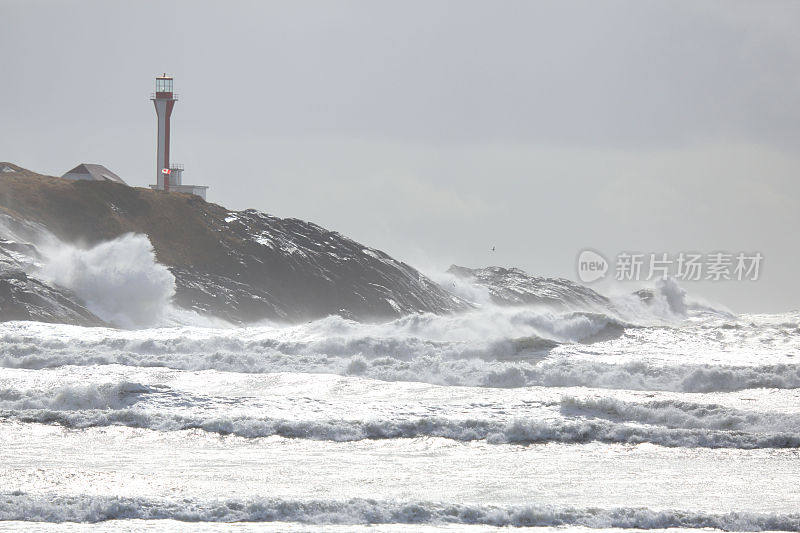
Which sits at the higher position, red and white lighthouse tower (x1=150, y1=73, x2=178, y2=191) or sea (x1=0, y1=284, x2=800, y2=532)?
red and white lighthouse tower (x1=150, y1=73, x2=178, y2=191)

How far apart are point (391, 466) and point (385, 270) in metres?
34.2

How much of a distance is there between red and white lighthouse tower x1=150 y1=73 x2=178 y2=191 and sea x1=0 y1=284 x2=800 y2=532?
1318 inches

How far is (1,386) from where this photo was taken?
14.8 metres

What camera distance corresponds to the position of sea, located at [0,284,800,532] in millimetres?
8398

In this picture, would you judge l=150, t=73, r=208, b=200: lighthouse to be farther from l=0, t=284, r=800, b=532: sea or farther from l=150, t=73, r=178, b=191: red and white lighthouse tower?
l=0, t=284, r=800, b=532: sea

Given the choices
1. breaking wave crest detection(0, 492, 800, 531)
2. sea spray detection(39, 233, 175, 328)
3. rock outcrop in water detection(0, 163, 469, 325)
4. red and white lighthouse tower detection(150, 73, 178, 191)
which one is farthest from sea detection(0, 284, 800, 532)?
red and white lighthouse tower detection(150, 73, 178, 191)

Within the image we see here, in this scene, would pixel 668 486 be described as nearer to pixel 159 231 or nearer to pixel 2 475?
pixel 2 475

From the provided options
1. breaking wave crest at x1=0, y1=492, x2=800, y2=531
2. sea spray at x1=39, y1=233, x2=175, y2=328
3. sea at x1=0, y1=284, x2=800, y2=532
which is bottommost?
breaking wave crest at x1=0, y1=492, x2=800, y2=531

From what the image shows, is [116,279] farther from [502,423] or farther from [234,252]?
[502,423]

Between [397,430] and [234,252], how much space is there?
1171 inches

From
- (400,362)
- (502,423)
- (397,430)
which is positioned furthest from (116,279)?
(502,423)

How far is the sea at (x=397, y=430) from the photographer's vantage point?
A: 331 inches

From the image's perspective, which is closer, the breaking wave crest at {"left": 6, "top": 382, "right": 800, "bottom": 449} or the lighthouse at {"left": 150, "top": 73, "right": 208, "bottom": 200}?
the breaking wave crest at {"left": 6, "top": 382, "right": 800, "bottom": 449}

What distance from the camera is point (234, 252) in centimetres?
4100
